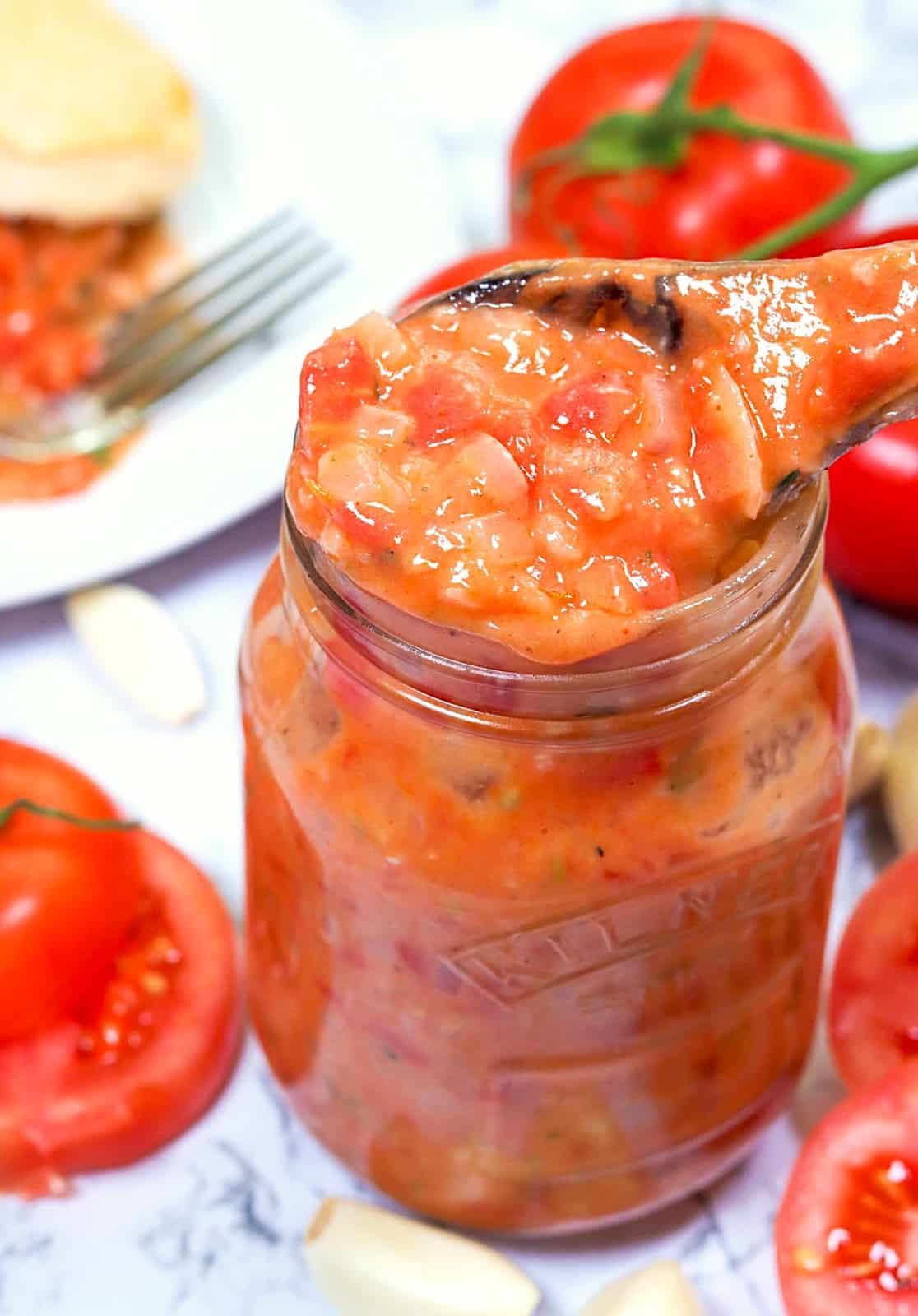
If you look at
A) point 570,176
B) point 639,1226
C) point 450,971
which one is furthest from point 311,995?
point 570,176

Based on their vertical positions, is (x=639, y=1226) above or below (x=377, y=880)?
below

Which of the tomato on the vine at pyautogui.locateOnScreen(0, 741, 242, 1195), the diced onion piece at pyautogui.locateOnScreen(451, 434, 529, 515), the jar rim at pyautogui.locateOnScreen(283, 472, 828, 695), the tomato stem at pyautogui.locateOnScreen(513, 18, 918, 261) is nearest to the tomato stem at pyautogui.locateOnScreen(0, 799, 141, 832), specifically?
the tomato on the vine at pyautogui.locateOnScreen(0, 741, 242, 1195)

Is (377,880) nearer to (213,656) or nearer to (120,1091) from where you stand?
(120,1091)

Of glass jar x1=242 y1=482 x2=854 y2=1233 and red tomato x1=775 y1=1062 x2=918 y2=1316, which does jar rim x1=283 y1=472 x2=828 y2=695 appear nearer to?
glass jar x1=242 y1=482 x2=854 y2=1233

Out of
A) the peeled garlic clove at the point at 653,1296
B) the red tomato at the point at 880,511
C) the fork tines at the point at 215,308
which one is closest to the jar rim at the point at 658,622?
the peeled garlic clove at the point at 653,1296

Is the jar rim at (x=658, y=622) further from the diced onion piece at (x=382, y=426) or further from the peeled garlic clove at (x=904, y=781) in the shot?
the peeled garlic clove at (x=904, y=781)

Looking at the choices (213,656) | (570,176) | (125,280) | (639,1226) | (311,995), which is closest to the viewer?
(311,995)
